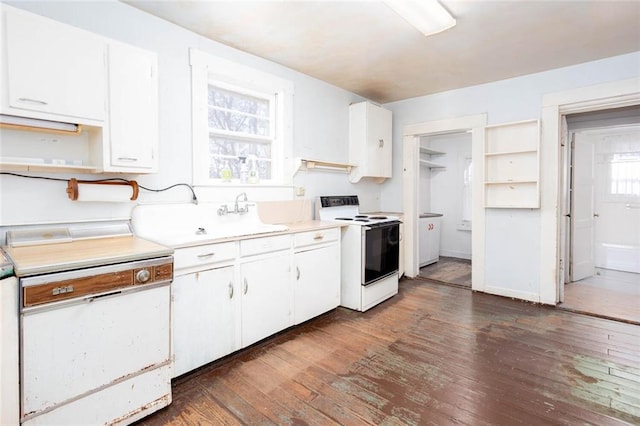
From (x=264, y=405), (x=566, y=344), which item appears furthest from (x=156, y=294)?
(x=566, y=344)

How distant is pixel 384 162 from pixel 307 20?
2.36 m

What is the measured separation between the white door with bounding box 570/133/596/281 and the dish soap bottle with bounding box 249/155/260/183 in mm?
4242

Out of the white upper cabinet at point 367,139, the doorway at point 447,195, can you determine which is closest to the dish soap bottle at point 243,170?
the white upper cabinet at point 367,139

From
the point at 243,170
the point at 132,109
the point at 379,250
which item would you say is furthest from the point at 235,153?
the point at 379,250

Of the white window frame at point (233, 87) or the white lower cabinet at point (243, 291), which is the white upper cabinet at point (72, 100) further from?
the white lower cabinet at point (243, 291)

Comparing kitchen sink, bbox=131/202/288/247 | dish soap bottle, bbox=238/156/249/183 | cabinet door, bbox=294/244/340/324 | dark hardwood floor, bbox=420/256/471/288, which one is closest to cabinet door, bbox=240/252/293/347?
cabinet door, bbox=294/244/340/324

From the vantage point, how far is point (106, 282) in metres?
1.61

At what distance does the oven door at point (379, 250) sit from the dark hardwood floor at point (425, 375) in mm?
455

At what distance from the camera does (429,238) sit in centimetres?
549

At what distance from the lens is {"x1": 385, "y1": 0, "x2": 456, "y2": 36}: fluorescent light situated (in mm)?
2145

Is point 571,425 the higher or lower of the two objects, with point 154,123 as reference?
lower

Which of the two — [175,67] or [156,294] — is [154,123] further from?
Result: [156,294]

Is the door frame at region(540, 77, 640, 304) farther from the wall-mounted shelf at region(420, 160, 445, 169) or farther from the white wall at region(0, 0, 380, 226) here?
the wall-mounted shelf at region(420, 160, 445, 169)

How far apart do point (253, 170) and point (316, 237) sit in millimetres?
902
